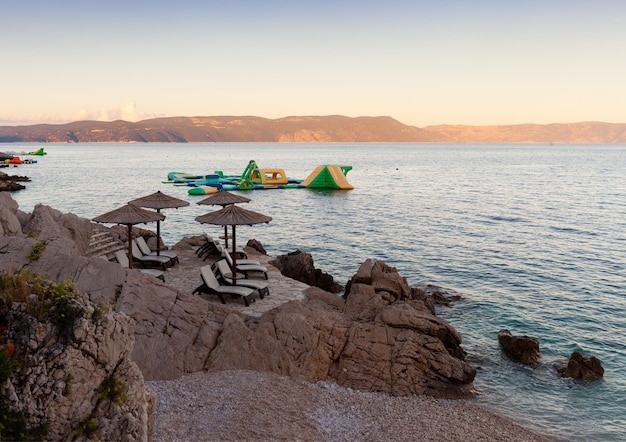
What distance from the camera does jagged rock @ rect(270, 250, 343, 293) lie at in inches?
681

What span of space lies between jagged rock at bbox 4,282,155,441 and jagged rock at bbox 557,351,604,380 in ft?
33.6

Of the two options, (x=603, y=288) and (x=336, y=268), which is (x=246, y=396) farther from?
(x=603, y=288)

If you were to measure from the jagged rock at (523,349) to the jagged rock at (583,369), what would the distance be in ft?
2.53

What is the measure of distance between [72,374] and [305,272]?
12.5m

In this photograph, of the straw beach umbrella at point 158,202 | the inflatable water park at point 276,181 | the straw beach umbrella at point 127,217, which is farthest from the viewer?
the inflatable water park at point 276,181

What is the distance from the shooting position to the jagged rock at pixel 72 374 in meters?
4.89

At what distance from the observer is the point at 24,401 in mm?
4828

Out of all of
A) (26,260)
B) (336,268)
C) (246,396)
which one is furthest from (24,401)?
(336,268)

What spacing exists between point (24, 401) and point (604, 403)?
1100 cm

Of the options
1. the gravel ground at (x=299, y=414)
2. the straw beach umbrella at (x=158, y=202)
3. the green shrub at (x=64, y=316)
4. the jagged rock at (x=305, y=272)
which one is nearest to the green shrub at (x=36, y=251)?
the gravel ground at (x=299, y=414)

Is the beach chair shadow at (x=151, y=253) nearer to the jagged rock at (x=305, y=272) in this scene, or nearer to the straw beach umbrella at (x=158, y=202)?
the straw beach umbrella at (x=158, y=202)

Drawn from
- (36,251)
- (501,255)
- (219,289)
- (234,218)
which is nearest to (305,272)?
(234,218)

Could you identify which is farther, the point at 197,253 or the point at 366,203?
the point at 366,203

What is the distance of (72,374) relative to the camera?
503 cm
